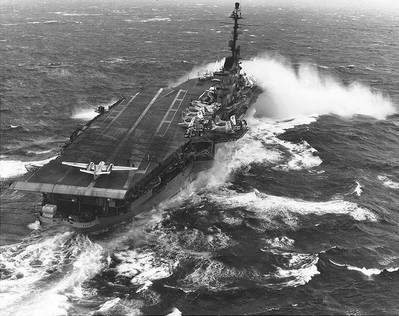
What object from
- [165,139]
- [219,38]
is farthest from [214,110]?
[219,38]

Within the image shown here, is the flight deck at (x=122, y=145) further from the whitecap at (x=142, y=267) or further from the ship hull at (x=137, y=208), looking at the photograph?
the whitecap at (x=142, y=267)

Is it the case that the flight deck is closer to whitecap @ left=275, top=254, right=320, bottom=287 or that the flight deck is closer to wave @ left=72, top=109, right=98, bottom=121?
wave @ left=72, top=109, right=98, bottom=121

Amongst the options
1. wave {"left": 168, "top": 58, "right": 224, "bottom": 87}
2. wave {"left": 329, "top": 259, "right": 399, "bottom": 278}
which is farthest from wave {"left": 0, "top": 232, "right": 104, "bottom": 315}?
wave {"left": 168, "top": 58, "right": 224, "bottom": 87}

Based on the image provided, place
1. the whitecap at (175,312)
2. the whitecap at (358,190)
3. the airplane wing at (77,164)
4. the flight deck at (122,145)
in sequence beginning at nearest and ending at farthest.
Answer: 1. the whitecap at (175,312)
2. the flight deck at (122,145)
3. the airplane wing at (77,164)
4. the whitecap at (358,190)

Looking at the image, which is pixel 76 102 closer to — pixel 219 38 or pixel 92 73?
pixel 92 73

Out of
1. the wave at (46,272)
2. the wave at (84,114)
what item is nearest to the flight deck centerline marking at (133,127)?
the wave at (46,272)

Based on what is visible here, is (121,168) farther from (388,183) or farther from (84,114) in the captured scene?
(84,114)
